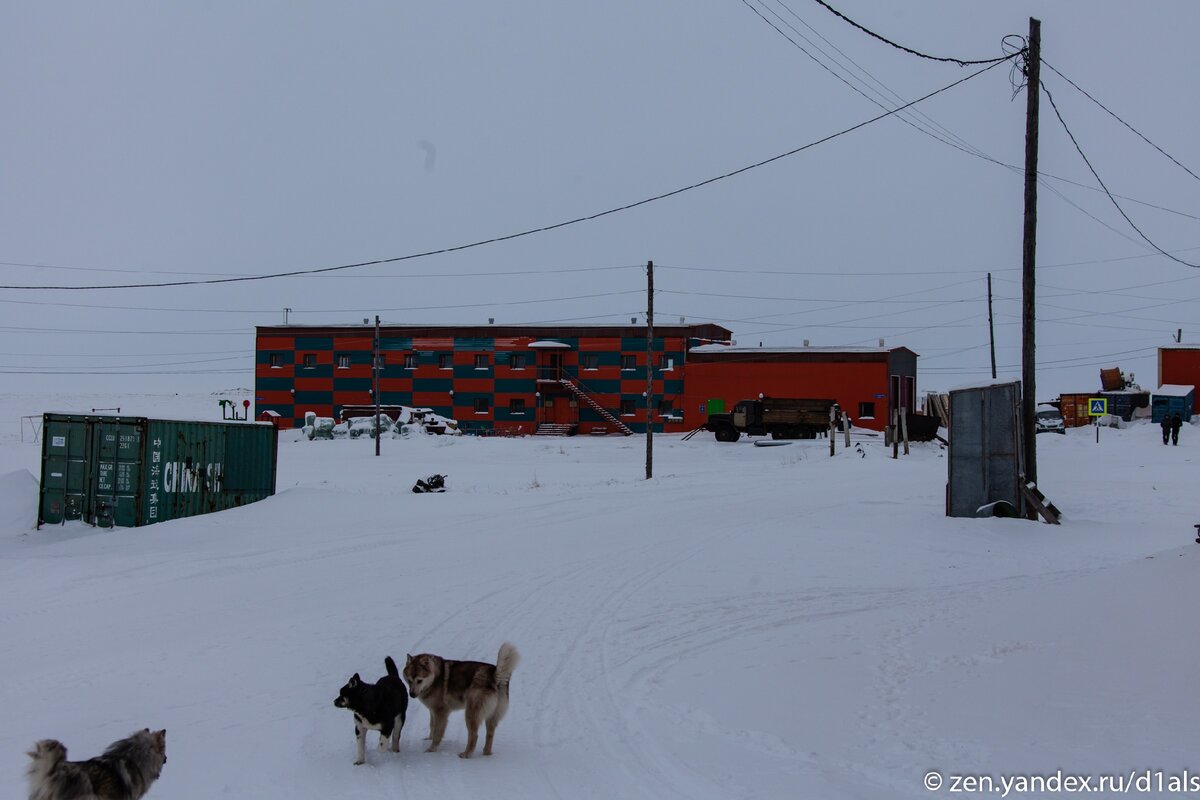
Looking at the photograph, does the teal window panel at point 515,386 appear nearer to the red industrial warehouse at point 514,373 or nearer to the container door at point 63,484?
the red industrial warehouse at point 514,373

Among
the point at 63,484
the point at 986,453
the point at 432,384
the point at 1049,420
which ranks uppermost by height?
the point at 432,384

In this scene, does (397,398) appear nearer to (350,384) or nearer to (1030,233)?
(350,384)

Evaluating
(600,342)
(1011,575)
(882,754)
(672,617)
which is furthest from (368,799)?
Result: (600,342)

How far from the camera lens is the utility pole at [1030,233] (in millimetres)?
18688

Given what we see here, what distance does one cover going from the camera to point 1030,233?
18953 mm

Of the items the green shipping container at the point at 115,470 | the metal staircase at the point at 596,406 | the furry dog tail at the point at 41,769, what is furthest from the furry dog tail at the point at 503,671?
the metal staircase at the point at 596,406

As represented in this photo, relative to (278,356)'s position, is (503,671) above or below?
below

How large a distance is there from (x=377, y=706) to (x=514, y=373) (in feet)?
202

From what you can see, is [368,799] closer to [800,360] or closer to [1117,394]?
[800,360]

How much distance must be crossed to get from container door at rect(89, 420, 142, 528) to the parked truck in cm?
3566

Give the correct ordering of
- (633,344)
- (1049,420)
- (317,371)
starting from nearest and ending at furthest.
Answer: (1049,420) < (633,344) < (317,371)

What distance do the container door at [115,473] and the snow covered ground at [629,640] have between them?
1.99 feet

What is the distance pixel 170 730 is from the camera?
270 inches

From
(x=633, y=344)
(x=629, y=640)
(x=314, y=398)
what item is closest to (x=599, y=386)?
(x=633, y=344)
